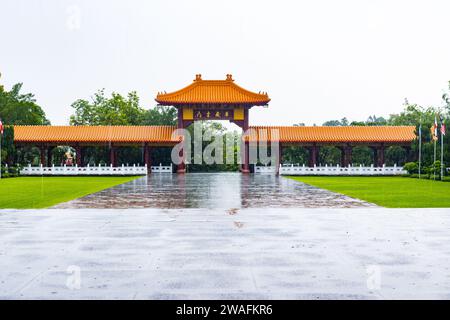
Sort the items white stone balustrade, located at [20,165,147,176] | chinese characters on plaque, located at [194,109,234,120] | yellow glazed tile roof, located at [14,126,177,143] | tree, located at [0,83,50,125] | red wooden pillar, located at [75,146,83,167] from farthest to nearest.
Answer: tree, located at [0,83,50,125], chinese characters on plaque, located at [194,109,234,120], red wooden pillar, located at [75,146,83,167], yellow glazed tile roof, located at [14,126,177,143], white stone balustrade, located at [20,165,147,176]

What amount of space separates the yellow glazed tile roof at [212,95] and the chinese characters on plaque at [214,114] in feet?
3.99

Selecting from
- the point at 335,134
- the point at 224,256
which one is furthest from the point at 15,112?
the point at 224,256

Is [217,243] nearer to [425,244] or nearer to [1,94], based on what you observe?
[425,244]

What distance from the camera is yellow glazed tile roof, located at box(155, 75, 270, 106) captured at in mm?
42094

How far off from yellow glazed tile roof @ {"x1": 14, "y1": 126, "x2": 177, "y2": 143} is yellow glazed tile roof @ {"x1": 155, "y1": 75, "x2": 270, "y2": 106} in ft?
9.16

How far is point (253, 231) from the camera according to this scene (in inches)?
375

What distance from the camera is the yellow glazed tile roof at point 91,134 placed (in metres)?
41.3

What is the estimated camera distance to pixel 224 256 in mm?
7086

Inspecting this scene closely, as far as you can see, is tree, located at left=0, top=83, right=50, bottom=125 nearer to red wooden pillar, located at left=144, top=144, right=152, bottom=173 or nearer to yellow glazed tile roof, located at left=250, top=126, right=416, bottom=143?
red wooden pillar, located at left=144, top=144, right=152, bottom=173

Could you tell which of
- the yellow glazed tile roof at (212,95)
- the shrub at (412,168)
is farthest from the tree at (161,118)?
the shrub at (412,168)

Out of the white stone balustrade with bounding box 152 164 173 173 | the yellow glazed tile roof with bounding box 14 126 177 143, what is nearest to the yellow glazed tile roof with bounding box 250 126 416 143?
the white stone balustrade with bounding box 152 164 173 173

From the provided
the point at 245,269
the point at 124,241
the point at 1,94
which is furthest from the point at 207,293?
the point at 1,94

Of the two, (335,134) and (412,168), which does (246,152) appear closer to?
(335,134)

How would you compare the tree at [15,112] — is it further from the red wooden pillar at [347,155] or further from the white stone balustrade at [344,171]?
the red wooden pillar at [347,155]
